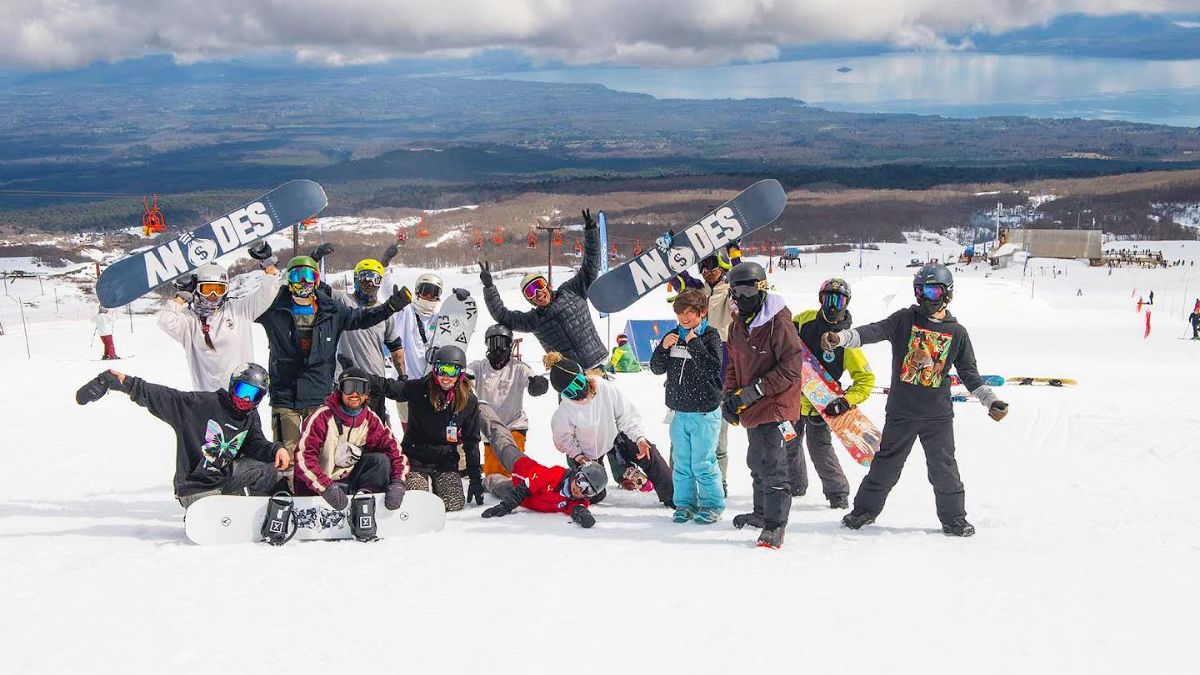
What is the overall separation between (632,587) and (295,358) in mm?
2752

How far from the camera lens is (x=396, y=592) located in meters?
4.13

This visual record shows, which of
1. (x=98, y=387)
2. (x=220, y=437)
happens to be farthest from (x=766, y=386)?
(x=98, y=387)

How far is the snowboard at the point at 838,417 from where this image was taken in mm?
5758

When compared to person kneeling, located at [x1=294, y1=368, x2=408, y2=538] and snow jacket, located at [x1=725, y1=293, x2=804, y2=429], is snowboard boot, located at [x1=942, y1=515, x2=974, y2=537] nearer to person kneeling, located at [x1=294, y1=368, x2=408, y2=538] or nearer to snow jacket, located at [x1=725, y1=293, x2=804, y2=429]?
snow jacket, located at [x1=725, y1=293, x2=804, y2=429]

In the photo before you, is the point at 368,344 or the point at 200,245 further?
the point at 200,245

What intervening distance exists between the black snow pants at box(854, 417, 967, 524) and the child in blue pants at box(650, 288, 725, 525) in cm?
88

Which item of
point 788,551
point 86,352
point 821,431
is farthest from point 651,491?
point 86,352

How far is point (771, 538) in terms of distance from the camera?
484cm

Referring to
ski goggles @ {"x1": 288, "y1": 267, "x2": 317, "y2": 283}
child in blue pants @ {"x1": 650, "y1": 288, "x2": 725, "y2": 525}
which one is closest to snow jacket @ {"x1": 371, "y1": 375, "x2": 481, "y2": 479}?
ski goggles @ {"x1": 288, "y1": 267, "x2": 317, "y2": 283}

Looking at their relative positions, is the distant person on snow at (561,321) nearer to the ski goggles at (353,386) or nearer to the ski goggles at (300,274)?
the ski goggles at (300,274)

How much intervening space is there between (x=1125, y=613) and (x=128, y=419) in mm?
9044

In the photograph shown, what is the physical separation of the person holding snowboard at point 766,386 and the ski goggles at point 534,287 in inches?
63.7

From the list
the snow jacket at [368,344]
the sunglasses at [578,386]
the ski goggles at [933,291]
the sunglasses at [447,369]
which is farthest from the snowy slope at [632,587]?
the snow jacket at [368,344]

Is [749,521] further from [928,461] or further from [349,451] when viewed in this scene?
[349,451]
